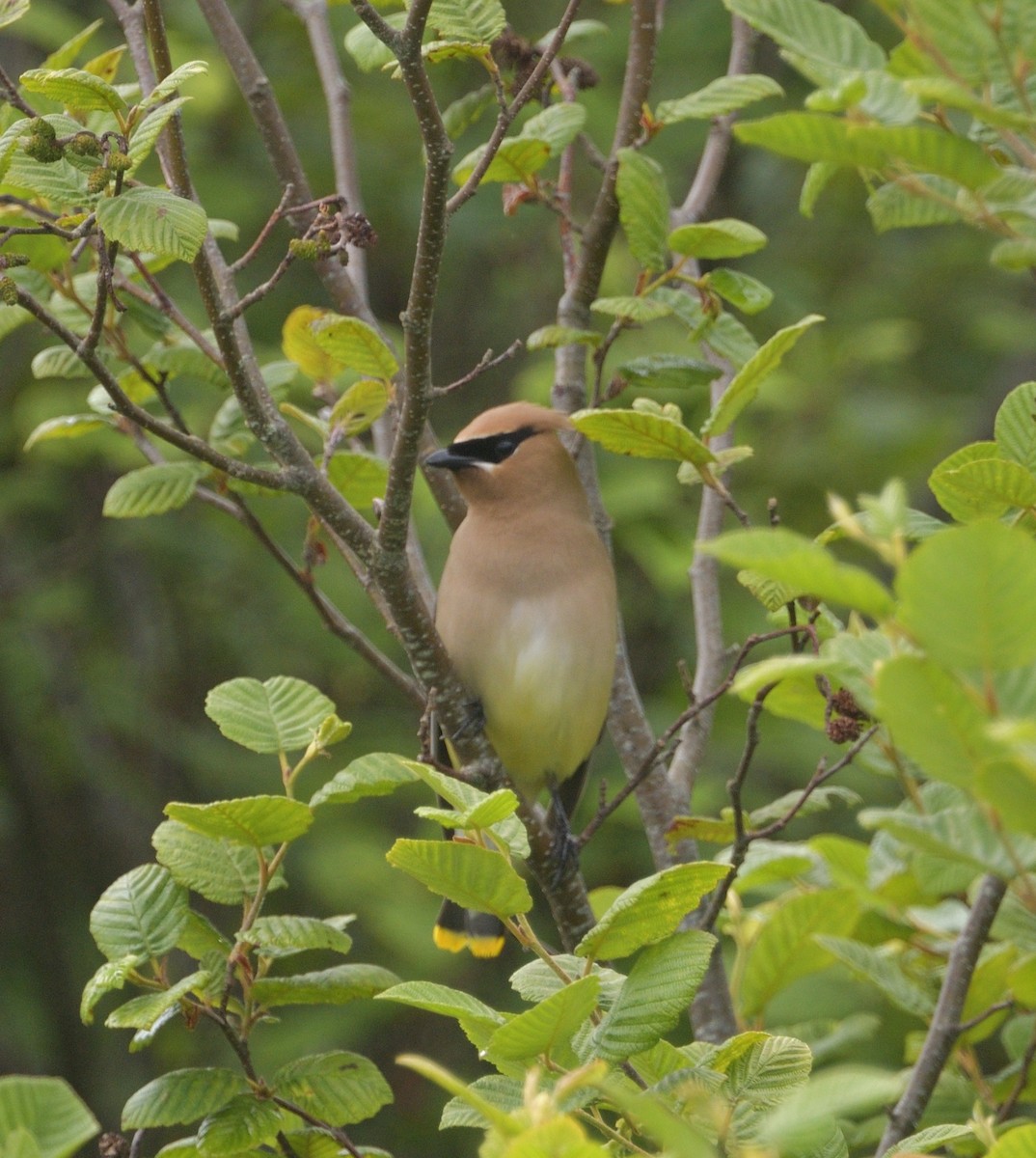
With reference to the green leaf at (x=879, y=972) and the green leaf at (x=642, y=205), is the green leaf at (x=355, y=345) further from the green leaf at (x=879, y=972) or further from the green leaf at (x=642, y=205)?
the green leaf at (x=879, y=972)

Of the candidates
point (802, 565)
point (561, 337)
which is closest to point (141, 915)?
point (802, 565)

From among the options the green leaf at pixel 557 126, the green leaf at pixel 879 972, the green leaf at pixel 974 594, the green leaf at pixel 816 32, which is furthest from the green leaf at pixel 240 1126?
the green leaf at pixel 557 126

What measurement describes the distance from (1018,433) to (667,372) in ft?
3.17

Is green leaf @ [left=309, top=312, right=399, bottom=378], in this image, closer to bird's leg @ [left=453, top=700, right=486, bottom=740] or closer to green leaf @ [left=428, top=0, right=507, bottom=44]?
green leaf @ [left=428, top=0, right=507, bottom=44]

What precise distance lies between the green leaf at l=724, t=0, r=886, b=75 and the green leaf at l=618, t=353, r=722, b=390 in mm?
1160

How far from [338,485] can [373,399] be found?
255 mm

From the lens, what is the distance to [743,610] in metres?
5.45

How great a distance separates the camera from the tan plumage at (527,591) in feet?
10.8

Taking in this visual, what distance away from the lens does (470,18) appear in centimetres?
211

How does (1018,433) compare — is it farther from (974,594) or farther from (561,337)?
(561,337)

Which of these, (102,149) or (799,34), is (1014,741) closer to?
(799,34)

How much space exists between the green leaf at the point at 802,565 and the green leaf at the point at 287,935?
97 cm

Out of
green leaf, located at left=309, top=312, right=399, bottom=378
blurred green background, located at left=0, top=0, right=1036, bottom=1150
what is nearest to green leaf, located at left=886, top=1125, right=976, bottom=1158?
green leaf, located at left=309, top=312, right=399, bottom=378

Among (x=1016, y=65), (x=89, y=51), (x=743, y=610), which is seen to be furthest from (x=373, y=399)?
(x=89, y=51)
